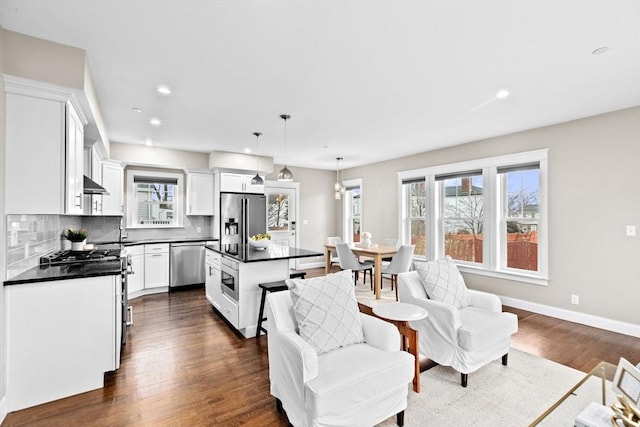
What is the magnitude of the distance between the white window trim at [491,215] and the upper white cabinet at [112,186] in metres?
5.20

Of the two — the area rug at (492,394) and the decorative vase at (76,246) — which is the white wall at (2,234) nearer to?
the decorative vase at (76,246)

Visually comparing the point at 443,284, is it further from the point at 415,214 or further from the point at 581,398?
the point at 415,214

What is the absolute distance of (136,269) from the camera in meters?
5.13

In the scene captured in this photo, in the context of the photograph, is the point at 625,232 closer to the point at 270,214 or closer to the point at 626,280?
the point at 626,280

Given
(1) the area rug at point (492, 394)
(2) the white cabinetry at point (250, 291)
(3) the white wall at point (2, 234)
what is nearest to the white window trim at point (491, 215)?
(1) the area rug at point (492, 394)

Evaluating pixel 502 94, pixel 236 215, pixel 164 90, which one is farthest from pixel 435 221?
pixel 164 90

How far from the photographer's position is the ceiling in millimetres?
1931

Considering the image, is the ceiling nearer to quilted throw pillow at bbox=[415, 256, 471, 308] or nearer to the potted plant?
the potted plant

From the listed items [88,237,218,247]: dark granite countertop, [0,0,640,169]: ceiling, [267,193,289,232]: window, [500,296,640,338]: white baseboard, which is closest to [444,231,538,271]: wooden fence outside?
[500,296,640,338]: white baseboard

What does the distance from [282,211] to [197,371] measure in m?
4.93

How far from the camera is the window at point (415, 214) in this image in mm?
6043

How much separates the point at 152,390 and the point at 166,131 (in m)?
3.53

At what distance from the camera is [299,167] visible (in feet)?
25.3

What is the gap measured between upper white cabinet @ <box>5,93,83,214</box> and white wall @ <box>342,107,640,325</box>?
5.39 metres
